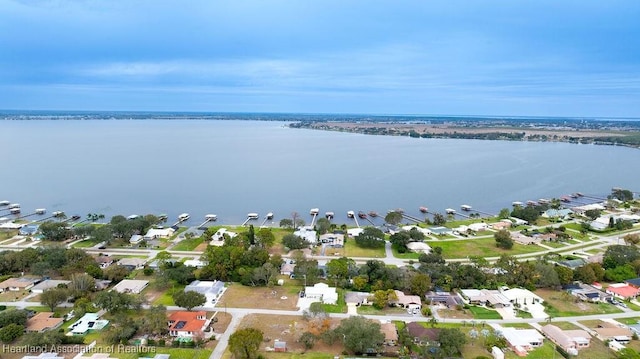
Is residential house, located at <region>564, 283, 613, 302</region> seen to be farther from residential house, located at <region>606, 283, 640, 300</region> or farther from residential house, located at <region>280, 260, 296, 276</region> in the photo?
residential house, located at <region>280, 260, 296, 276</region>

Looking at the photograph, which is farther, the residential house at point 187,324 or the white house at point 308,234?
the white house at point 308,234

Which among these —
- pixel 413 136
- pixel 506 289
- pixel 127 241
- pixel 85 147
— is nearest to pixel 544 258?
pixel 506 289

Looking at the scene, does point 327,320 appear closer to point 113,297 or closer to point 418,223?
point 113,297

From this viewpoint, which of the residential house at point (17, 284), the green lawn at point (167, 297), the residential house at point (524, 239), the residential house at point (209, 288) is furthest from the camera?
the residential house at point (524, 239)

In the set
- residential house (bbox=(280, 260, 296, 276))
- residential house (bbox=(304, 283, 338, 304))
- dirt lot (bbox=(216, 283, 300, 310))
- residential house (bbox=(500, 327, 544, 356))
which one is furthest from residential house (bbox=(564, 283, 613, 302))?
residential house (bbox=(280, 260, 296, 276))

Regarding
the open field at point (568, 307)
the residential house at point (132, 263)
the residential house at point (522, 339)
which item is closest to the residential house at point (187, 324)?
the residential house at point (132, 263)

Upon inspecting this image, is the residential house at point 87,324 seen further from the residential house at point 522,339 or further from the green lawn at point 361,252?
the residential house at point 522,339
